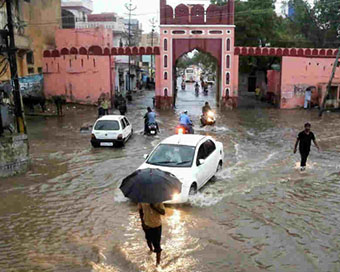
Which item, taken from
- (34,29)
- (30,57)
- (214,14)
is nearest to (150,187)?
(214,14)

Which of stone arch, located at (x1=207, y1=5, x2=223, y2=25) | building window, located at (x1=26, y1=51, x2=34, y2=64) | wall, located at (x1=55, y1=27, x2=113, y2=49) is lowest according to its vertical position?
building window, located at (x1=26, y1=51, x2=34, y2=64)

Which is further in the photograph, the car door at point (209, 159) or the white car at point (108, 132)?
the white car at point (108, 132)

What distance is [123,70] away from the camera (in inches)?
1789

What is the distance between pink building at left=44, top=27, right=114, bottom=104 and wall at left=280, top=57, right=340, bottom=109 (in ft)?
44.0

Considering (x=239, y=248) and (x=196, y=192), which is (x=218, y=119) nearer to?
(x=196, y=192)

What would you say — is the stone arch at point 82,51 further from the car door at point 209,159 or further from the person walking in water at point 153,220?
the person walking in water at point 153,220

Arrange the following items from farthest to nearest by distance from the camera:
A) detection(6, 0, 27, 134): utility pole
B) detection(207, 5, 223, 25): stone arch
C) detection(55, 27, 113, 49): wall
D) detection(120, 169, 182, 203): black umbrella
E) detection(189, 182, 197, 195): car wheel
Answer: detection(55, 27, 113, 49): wall → detection(207, 5, 223, 25): stone arch → detection(6, 0, 27, 134): utility pole → detection(189, 182, 197, 195): car wheel → detection(120, 169, 182, 203): black umbrella

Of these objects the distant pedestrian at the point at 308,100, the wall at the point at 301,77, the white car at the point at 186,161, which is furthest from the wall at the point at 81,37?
the white car at the point at 186,161

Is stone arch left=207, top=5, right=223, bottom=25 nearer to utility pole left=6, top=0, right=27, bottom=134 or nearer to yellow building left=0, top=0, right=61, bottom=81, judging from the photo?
yellow building left=0, top=0, right=61, bottom=81

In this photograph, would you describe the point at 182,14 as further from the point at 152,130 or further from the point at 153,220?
the point at 153,220

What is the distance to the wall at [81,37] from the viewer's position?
3400cm

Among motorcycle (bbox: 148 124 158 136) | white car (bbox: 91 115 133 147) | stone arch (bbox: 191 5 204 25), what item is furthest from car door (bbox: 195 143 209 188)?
stone arch (bbox: 191 5 204 25)

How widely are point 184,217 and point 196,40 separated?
78.3ft

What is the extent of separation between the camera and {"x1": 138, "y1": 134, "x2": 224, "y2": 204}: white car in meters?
9.55
